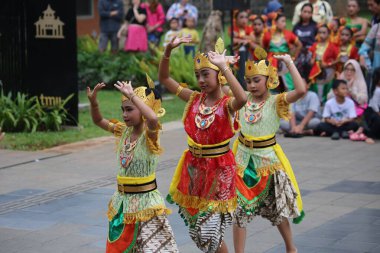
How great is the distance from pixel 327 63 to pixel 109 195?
694 cm

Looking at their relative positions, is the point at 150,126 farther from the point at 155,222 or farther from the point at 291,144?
the point at 291,144

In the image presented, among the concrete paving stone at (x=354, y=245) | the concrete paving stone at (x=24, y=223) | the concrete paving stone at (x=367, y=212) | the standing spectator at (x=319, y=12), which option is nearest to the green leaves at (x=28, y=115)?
the concrete paving stone at (x=24, y=223)

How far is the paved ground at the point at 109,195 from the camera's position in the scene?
25.9ft

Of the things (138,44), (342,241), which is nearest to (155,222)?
(342,241)

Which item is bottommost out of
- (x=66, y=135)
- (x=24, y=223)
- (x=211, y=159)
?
(x=66, y=135)

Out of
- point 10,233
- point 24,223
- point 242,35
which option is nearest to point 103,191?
point 24,223

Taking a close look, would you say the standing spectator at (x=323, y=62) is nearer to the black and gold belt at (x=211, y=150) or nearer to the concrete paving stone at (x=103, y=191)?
the concrete paving stone at (x=103, y=191)

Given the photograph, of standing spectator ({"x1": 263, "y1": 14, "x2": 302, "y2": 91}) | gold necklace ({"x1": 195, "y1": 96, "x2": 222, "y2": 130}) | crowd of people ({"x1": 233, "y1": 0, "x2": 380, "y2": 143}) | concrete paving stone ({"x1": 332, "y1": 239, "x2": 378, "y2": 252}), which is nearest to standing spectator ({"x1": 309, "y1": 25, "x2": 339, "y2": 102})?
crowd of people ({"x1": 233, "y1": 0, "x2": 380, "y2": 143})

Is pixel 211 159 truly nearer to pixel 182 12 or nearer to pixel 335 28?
pixel 335 28

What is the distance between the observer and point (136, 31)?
72.4 feet

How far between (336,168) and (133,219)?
19.1ft

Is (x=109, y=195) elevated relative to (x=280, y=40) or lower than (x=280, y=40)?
lower

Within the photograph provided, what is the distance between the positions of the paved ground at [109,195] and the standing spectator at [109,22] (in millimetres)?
9223

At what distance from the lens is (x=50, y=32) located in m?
14.4
